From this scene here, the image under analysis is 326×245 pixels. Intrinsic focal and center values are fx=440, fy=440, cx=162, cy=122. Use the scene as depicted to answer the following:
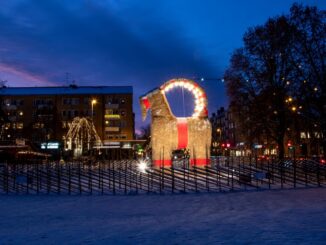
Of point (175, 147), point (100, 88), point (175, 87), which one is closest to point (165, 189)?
point (175, 147)

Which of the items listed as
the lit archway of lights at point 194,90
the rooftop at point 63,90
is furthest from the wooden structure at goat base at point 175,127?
the rooftop at point 63,90

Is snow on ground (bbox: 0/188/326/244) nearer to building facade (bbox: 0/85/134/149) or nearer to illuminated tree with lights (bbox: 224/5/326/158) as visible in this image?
illuminated tree with lights (bbox: 224/5/326/158)

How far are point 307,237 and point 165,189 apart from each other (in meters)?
10.8

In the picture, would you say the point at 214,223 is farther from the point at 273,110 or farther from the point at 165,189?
the point at 273,110

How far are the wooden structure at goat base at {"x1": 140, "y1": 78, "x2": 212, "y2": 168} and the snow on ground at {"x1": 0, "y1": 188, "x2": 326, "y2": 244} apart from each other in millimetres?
4950

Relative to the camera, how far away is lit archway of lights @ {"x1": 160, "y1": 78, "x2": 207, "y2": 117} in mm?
21266

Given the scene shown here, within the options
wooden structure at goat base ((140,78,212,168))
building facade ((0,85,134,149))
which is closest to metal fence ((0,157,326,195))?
wooden structure at goat base ((140,78,212,168))

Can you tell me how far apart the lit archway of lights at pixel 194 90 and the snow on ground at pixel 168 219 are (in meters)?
6.09

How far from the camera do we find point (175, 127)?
2158 cm

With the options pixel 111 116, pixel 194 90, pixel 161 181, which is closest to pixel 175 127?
pixel 194 90

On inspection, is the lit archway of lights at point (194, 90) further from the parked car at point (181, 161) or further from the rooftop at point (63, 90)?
the rooftop at point (63, 90)

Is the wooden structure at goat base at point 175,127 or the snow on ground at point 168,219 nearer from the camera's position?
the snow on ground at point 168,219

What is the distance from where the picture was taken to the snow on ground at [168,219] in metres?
8.85

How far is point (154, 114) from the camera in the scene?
21.3 meters
